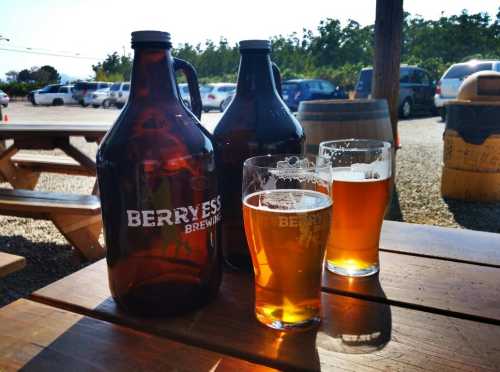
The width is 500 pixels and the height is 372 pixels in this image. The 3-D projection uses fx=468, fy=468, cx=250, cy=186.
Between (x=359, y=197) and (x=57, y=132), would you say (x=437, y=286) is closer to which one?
(x=359, y=197)

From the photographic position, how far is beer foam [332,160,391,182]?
99 cm

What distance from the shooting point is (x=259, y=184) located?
0.84m

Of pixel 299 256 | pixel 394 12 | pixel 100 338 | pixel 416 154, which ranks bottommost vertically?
pixel 416 154

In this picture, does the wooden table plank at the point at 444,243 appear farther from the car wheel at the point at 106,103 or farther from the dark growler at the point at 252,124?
the car wheel at the point at 106,103

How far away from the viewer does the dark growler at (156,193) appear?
799mm

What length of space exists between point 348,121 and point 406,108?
40.0 feet

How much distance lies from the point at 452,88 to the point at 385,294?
40.2 feet

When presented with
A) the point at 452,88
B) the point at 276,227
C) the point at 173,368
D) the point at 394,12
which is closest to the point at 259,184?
the point at 276,227

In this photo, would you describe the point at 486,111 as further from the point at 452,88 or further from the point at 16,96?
the point at 16,96

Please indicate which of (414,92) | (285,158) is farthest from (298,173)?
(414,92)

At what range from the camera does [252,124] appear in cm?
101

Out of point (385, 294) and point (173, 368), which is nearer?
point (173, 368)

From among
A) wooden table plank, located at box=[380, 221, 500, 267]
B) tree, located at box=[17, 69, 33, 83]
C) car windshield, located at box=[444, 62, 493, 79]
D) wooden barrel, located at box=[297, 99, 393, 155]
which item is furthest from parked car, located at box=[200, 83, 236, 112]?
tree, located at box=[17, 69, 33, 83]

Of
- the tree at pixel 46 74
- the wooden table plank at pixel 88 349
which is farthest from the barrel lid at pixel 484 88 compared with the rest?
the tree at pixel 46 74
